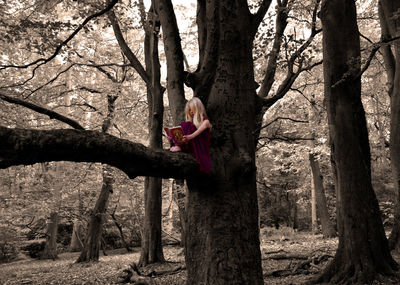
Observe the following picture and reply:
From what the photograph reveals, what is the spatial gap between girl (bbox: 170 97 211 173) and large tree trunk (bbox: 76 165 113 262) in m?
11.5

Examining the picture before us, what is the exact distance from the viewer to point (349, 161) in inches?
269

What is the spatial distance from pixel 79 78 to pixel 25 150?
2117 centimetres

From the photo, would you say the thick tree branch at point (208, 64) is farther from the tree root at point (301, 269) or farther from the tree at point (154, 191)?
the tree at point (154, 191)

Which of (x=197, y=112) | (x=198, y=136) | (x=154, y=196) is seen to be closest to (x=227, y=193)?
(x=198, y=136)

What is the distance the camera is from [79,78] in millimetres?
22891

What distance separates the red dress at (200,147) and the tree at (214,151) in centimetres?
10

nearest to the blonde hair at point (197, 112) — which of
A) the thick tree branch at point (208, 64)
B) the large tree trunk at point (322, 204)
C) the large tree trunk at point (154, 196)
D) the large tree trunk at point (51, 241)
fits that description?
the thick tree branch at point (208, 64)

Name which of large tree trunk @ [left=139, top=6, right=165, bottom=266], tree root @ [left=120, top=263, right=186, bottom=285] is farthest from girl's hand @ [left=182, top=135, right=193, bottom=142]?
large tree trunk @ [left=139, top=6, right=165, bottom=266]

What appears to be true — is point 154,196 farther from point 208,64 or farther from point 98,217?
point 208,64

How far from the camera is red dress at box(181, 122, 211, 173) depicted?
13.4ft

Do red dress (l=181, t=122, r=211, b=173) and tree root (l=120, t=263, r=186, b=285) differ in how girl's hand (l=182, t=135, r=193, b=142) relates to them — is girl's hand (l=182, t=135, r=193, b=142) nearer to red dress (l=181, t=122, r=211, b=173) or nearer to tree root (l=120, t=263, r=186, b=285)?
red dress (l=181, t=122, r=211, b=173)

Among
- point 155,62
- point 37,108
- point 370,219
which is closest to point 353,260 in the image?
point 370,219

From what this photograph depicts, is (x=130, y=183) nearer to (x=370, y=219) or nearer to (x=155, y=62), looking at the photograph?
(x=155, y=62)

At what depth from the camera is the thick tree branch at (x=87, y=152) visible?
309 centimetres
